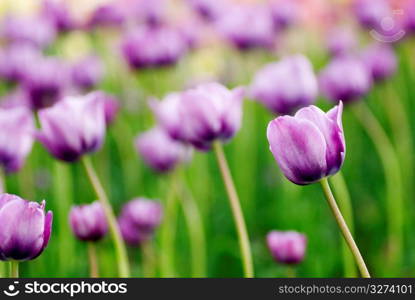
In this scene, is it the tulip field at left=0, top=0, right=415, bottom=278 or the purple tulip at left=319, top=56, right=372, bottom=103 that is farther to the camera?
the purple tulip at left=319, top=56, right=372, bottom=103

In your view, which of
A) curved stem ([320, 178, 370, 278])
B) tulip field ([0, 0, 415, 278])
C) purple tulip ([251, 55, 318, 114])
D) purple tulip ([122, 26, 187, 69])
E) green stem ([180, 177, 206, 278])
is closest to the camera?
curved stem ([320, 178, 370, 278])

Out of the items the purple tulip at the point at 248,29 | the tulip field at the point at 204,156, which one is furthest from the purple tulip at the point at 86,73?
the purple tulip at the point at 248,29

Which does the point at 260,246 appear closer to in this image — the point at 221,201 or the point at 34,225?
the point at 221,201

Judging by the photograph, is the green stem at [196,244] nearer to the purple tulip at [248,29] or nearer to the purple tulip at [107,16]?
the purple tulip at [248,29]

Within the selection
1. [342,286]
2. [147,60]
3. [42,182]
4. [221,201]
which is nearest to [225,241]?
[221,201]

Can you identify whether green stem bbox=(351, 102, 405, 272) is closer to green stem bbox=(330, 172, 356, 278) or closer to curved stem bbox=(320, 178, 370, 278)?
green stem bbox=(330, 172, 356, 278)

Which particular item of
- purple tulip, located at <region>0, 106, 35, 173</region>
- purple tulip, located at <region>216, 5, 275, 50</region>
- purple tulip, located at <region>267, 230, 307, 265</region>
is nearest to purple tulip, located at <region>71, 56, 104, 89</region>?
purple tulip, located at <region>216, 5, 275, 50</region>
